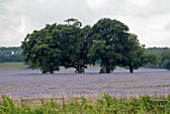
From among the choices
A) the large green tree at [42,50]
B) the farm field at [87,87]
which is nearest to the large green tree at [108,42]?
the large green tree at [42,50]

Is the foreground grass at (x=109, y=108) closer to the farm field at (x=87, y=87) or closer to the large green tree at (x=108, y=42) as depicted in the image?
the farm field at (x=87, y=87)

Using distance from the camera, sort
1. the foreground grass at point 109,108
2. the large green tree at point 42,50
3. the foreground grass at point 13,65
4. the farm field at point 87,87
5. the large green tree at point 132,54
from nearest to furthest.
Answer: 1. the foreground grass at point 109,108
2. the farm field at point 87,87
3. the large green tree at point 42,50
4. the large green tree at point 132,54
5. the foreground grass at point 13,65

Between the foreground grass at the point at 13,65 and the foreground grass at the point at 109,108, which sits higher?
the foreground grass at the point at 13,65

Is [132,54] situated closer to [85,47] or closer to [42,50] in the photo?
[85,47]

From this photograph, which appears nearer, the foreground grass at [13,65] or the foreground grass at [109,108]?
the foreground grass at [109,108]

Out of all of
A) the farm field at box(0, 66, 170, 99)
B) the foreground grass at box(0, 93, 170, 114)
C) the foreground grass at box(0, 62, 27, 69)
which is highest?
the foreground grass at box(0, 62, 27, 69)

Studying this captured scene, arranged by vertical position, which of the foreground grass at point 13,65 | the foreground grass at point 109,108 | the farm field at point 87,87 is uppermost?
the foreground grass at point 13,65

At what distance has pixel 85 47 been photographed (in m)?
65.1

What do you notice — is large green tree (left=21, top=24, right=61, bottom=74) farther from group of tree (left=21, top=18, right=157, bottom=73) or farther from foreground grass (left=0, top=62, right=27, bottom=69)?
foreground grass (left=0, top=62, right=27, bottom=69)

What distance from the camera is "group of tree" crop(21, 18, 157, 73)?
2479 inches

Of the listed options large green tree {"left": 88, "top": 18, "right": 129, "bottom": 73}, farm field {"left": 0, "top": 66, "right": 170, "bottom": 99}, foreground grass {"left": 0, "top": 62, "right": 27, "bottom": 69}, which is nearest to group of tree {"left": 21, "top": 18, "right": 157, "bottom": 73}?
large green tree {"left": 88, "top": 18, "right": 129, "bottom": 73}

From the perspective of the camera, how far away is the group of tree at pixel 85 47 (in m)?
63.0

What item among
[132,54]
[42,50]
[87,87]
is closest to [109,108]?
[87,87]

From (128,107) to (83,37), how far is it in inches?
1883
